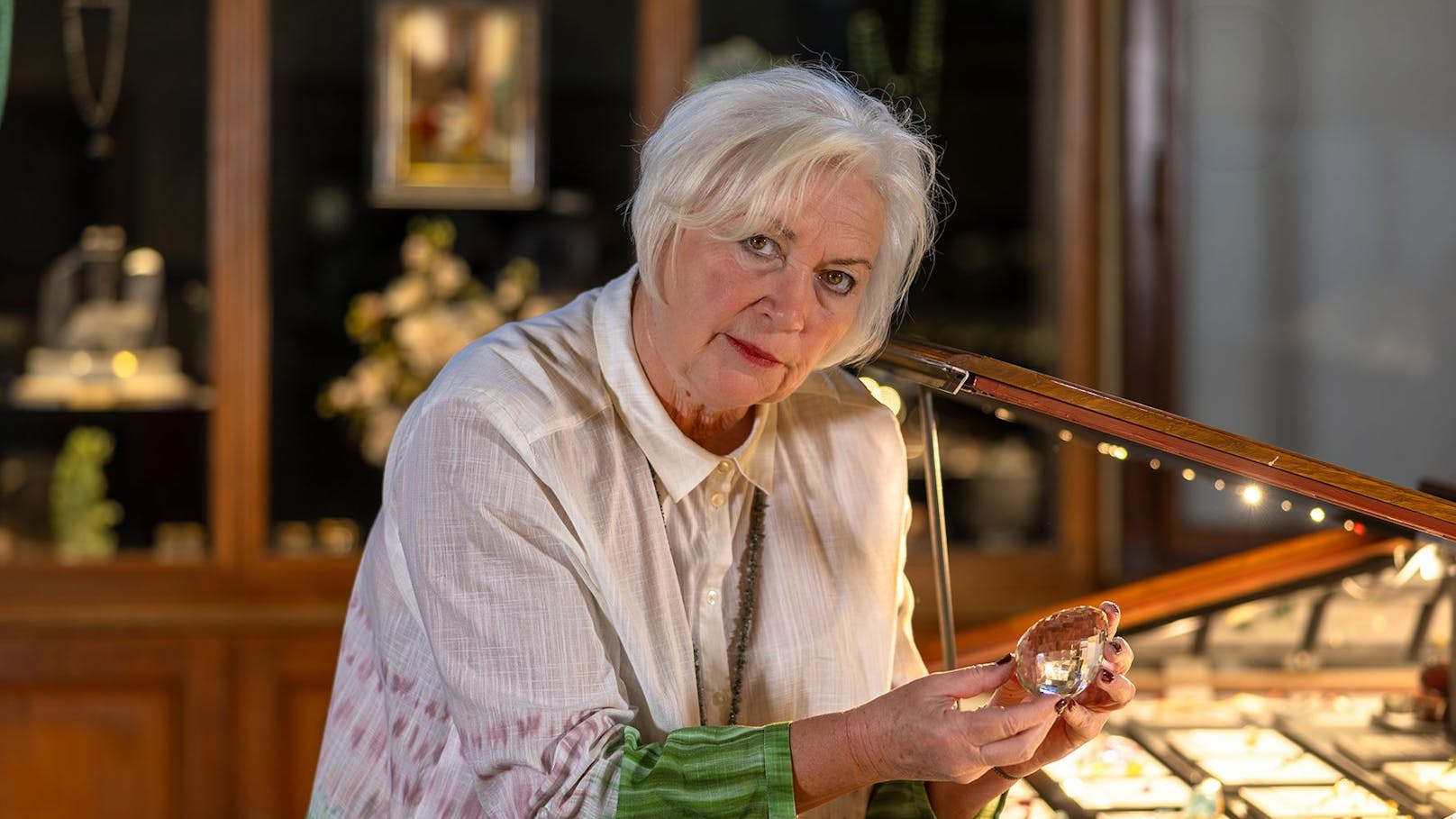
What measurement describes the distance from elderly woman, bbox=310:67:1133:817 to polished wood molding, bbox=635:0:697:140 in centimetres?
229

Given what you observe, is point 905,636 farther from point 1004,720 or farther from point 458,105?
point 458,105

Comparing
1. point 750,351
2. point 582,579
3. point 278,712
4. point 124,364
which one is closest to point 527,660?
point 582,579

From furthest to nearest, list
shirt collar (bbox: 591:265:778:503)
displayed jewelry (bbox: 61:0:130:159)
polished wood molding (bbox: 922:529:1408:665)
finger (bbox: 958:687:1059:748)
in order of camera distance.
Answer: displayed jewelry (bbox: 61:0:130:159) < polished wood molding (bbox: 922:529:1408:665) < shirt collar (bbox: 591:265:778:503) < finger (bbox: 958:687:1059:748)

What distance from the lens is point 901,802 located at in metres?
1.58

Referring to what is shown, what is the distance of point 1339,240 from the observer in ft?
12.5

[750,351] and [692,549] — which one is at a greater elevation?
[750,351]

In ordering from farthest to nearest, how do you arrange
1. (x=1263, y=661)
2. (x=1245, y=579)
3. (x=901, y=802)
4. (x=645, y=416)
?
(x=1263, y=661) < (x=1245, y=579) < (x=901, y=802) < (x=645, y=416)

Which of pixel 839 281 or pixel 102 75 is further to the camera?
pixel 102 75

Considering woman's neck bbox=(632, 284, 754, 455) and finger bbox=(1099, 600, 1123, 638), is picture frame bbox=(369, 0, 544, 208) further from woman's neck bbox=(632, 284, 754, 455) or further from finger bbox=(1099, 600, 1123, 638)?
finger bbox=(1099, 600, 1123, 638)

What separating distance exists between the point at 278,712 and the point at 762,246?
273 centimetres

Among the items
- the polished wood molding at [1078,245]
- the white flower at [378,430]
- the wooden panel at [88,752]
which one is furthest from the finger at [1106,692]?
the wooden panel at [88,752]

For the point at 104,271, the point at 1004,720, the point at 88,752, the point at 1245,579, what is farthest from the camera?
the point at 104,271

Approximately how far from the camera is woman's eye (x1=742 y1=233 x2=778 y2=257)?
1388mm

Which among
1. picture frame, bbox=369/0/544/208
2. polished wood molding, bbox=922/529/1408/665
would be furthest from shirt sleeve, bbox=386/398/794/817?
picture frame, bbox=369/0/544/208
